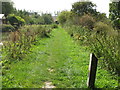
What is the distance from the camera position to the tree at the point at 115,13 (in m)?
25.0

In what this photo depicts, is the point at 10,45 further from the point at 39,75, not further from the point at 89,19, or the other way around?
the point at 89,19

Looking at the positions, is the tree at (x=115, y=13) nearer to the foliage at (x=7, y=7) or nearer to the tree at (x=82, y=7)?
the tree at (x=82, y=7)

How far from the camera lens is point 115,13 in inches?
1059

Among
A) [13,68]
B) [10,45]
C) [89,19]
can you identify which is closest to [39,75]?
[13,68]

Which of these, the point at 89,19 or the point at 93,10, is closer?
the point at 89,19

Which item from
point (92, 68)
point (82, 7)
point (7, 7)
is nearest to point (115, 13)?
point (82, 7)

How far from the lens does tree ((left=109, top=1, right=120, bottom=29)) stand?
25031mm

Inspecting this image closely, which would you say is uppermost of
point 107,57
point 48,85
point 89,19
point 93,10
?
point 93,10

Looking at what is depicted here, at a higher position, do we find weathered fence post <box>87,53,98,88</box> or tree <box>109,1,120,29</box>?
tree <box>109,1,120,29</box>

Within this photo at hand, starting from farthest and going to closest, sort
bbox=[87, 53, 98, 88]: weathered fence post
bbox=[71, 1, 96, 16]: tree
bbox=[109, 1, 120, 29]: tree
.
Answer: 1. bbox=[71, 1, 96, 16]: tree
2. bbox=[109, 1, 120, 29]: tree
3. bbox=[87, 53, 98, 88]: weathered fence post

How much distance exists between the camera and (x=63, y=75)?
236 inches

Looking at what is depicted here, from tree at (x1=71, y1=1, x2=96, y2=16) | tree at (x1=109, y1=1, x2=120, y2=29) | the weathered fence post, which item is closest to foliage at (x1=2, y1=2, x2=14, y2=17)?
tree at (x1=71, y1=1, x2=96, y2=16)

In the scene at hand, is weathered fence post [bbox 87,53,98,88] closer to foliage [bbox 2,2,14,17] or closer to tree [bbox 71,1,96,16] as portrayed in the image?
tree [bbox 71,1,96,16]

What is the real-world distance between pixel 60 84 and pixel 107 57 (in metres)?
2.29
